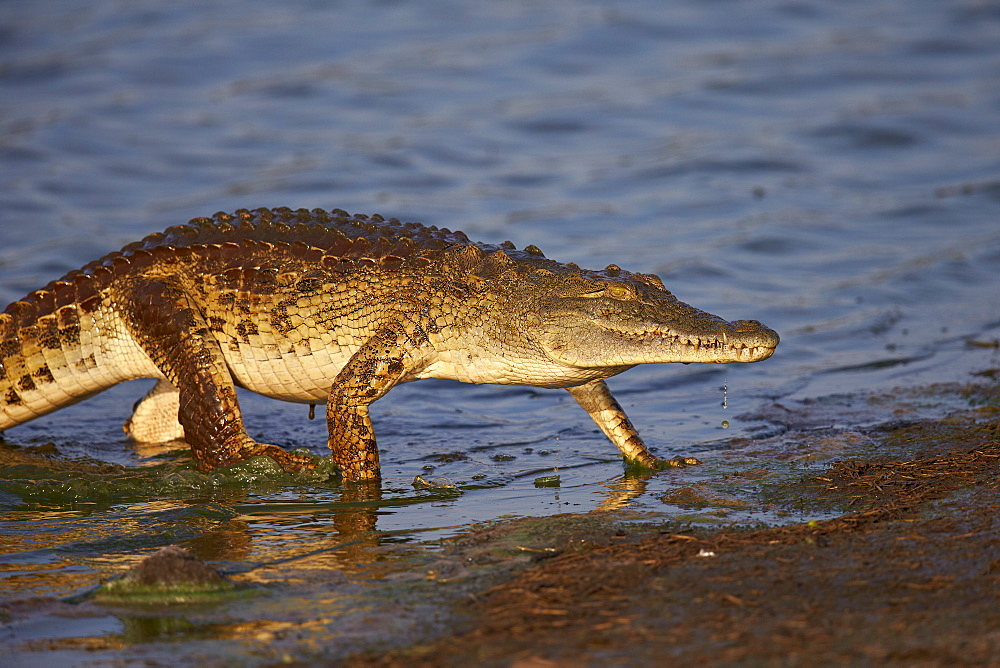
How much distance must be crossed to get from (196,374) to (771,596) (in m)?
3.36

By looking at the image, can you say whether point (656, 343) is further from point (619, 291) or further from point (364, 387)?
point (364, 387)

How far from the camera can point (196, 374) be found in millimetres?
5840

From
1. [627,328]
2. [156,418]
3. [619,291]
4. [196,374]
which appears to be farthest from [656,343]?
[156,418]

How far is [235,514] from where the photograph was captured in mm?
5145

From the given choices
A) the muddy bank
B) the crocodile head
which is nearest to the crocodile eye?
the crocodile head

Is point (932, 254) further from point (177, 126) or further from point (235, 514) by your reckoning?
point (177, 126)

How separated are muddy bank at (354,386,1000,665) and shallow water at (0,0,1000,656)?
2.19 feet

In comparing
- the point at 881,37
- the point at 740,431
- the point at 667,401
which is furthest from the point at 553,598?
the point at 881,37

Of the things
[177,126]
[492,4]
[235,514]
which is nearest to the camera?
[235,514]

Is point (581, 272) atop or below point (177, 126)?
below

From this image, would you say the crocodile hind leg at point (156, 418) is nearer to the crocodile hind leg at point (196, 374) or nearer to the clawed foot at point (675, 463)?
the crocodile hind leg at point (196, 374)

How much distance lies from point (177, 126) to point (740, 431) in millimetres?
11369

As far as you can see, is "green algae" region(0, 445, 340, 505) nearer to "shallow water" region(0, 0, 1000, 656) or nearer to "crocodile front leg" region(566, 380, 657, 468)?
"shallow water" region(0, 0, 1000, 656)

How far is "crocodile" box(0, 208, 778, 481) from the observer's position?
5.46m
